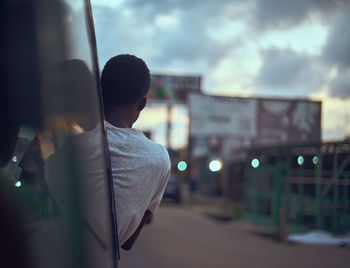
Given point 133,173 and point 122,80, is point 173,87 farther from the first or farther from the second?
point 133,173

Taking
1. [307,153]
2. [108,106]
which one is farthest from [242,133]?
[108,106]

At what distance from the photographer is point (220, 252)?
8.92 m

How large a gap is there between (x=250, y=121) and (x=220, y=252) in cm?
1853

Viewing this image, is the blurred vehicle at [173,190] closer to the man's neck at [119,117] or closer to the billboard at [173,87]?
the billboard at [173,87]

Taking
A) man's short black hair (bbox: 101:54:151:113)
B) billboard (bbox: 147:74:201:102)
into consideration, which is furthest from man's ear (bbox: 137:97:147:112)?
billboard (bbox: 147:74:201:102)

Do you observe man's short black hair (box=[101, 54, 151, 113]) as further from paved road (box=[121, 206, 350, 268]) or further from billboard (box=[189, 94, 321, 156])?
billboard (box=[189, 94, 321, 156])

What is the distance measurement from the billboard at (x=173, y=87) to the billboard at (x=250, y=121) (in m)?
2.28

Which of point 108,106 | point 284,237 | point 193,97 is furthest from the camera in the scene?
point 193,97

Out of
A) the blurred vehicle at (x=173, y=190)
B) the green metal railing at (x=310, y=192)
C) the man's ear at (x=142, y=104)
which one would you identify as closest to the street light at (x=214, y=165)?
the green metal railing at (x=310, y=192)

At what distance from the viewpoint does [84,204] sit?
1.04 m

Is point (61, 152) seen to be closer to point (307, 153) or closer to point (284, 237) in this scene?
point (284, 237)

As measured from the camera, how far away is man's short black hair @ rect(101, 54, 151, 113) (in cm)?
143

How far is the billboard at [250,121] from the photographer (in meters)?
26.1

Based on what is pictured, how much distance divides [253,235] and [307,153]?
300 centimetres
